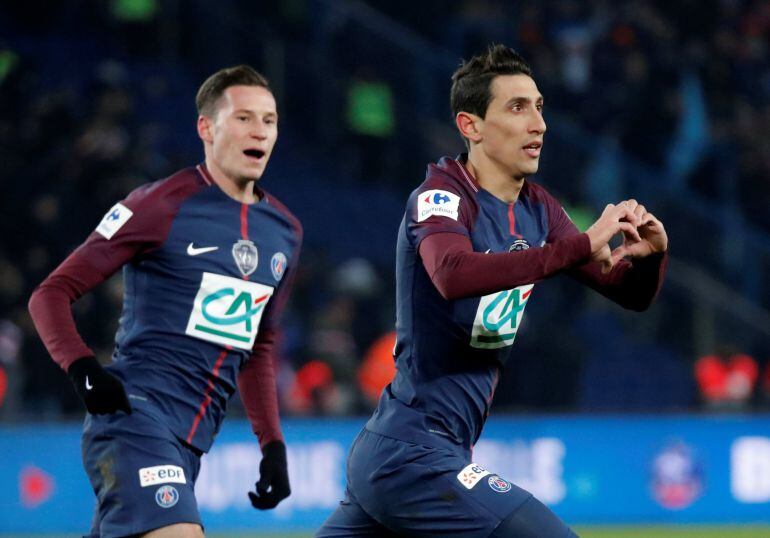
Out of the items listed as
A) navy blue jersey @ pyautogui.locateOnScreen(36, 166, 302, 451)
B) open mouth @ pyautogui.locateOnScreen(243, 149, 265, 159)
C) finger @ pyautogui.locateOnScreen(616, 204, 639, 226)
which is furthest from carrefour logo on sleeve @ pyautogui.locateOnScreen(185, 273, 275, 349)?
finger @ pyautogui.locateOnScreen(616, 204, 639, 226)

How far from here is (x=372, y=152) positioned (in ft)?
56.4

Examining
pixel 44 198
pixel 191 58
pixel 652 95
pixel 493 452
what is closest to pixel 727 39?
pixel 652 95

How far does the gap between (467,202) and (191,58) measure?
13.2 meters

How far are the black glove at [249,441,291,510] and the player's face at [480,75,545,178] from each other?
1533 mm

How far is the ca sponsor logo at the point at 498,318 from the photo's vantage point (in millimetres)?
5230

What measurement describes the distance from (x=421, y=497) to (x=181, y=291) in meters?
1.29

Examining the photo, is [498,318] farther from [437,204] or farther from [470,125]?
[470,125]

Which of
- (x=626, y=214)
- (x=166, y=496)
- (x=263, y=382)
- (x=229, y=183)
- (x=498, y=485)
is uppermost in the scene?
(x=229, y=183)

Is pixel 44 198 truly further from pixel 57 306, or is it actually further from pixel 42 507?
pixel 57 306

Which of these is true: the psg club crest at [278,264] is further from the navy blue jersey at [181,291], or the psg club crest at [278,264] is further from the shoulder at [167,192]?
the shoulder at [167,192]

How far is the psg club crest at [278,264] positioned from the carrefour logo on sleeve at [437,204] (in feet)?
3.16

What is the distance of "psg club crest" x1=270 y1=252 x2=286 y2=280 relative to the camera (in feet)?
19.4

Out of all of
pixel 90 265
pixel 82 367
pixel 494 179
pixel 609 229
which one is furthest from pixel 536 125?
pixel 82 367

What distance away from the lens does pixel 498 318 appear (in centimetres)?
526
